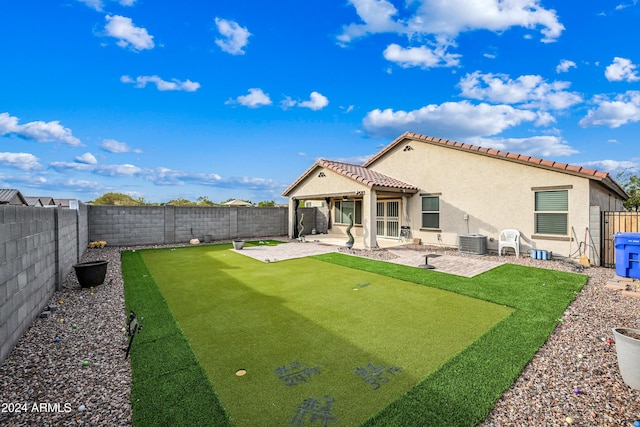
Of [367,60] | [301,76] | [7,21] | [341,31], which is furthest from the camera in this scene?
[301,76]

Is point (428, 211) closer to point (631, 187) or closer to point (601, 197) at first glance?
point (601, 197)

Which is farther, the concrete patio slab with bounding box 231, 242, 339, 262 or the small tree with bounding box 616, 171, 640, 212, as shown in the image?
the small tree with bounding box 616, 171, 640, 212

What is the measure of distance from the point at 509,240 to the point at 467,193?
2.54 metres

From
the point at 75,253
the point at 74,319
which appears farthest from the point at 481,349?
the point at 75,253

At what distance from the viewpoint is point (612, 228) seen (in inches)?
348

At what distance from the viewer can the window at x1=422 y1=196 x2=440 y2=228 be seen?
13195 millimetres

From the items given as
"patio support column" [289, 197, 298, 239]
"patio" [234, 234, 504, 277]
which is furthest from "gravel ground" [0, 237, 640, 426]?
"patio support column" [289, 197, 298, 239]

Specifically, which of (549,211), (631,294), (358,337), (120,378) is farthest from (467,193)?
(120,378)

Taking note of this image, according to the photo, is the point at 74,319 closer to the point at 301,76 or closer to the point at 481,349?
the point at 481,349

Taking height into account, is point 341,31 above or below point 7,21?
above

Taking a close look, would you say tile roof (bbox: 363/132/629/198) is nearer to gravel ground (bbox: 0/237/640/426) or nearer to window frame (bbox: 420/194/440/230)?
window frame (bbox: 420/194/440/230)

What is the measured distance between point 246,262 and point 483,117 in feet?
51.2

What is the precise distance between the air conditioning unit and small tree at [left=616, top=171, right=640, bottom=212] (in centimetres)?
2273

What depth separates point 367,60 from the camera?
15484mm
